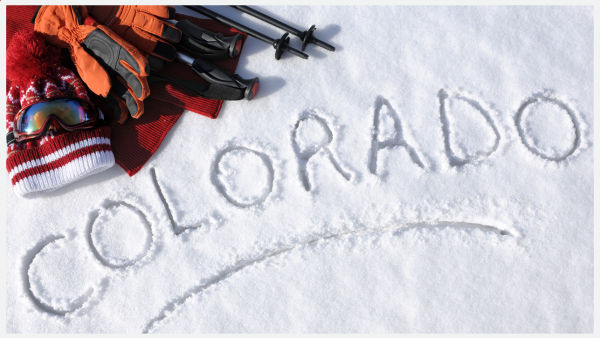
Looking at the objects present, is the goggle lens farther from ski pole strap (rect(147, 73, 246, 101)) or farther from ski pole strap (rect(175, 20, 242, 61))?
ski pole strap (rect(175, 20, 242, 61))

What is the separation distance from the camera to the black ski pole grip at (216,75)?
1.29 m

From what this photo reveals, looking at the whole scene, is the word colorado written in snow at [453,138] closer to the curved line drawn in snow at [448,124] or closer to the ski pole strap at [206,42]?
the curved line drawn in snow at [448,124]

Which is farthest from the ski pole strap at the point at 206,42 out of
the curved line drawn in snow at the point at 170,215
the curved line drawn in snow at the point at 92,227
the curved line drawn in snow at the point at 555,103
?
the curved line drawn in snow at the point at 555,103

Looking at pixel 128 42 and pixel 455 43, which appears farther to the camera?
pixel 455 43

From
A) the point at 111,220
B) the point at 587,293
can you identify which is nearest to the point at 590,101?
the point at 587,293

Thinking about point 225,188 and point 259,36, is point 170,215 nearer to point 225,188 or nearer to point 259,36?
point 225,188

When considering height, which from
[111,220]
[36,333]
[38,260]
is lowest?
[36,333]

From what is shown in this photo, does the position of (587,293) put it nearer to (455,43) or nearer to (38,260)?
(455,43)

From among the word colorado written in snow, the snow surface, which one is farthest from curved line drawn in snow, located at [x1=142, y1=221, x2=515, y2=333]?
the word colorado written in snow

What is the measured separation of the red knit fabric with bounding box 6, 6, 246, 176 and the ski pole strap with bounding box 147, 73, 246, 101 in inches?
1.3

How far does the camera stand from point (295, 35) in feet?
4.42

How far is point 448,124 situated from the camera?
1.34m

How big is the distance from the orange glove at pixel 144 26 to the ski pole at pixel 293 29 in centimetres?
28

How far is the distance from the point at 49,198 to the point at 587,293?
1.98 metres
